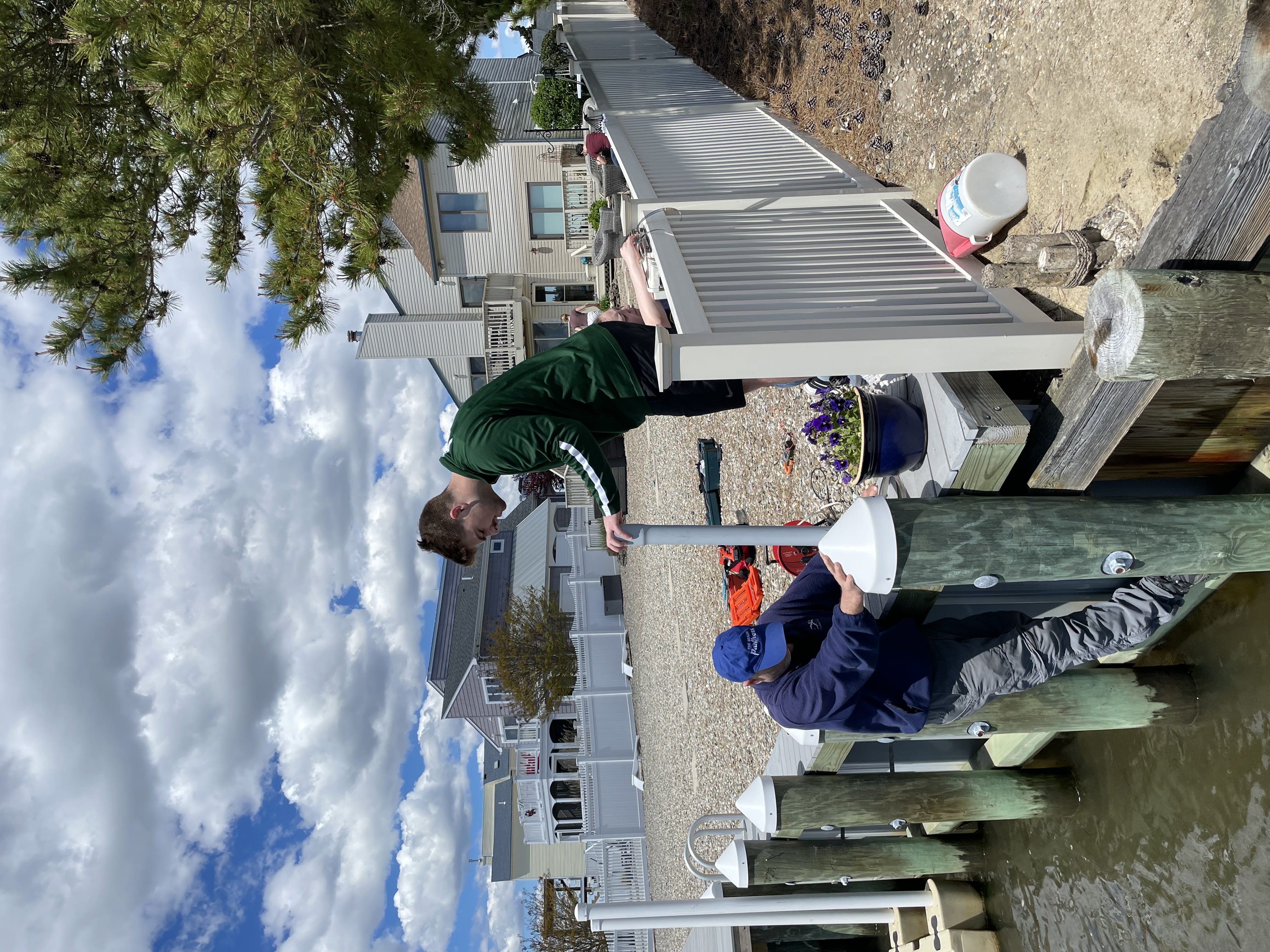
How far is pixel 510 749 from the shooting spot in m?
27.6

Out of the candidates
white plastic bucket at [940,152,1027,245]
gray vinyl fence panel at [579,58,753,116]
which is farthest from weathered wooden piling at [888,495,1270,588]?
gray vinyl fence panel at [579,58,753,116]

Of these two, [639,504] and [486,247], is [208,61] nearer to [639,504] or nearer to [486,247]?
[639,504]

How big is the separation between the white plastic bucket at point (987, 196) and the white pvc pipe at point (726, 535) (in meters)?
1.73

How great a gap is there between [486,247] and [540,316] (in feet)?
6.65

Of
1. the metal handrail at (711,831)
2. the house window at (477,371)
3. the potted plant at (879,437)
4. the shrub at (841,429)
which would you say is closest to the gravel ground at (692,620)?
the metal handrail at (711,831)

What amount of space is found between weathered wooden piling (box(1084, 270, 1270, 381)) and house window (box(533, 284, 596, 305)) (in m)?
16.3

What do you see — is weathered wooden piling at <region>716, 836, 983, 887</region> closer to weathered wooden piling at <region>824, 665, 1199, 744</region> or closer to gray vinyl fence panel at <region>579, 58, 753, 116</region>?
weathered wooden piling at <region>824, 665, 1199, 744</region>

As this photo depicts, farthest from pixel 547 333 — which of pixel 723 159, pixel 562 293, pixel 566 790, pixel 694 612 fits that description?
pixel 566 790

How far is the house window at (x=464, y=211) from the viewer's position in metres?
16.4

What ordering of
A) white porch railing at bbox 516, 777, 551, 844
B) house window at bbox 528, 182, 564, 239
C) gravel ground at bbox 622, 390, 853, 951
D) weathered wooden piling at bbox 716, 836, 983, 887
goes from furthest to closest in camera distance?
white porch railing at bbox 516, 777, 551, 844
house window at bbox 528, 182, 564, 239
gravel ground at bbox 622, 390, 853, 951
weathered wooden piling at bbox 716, 836, 983, 887

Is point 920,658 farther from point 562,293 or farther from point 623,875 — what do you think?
point 562,293

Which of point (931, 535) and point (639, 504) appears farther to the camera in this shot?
point (639, 504)

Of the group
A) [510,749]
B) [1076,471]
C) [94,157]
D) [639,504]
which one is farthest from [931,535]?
[510,749]

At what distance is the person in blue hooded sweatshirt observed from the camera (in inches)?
135
